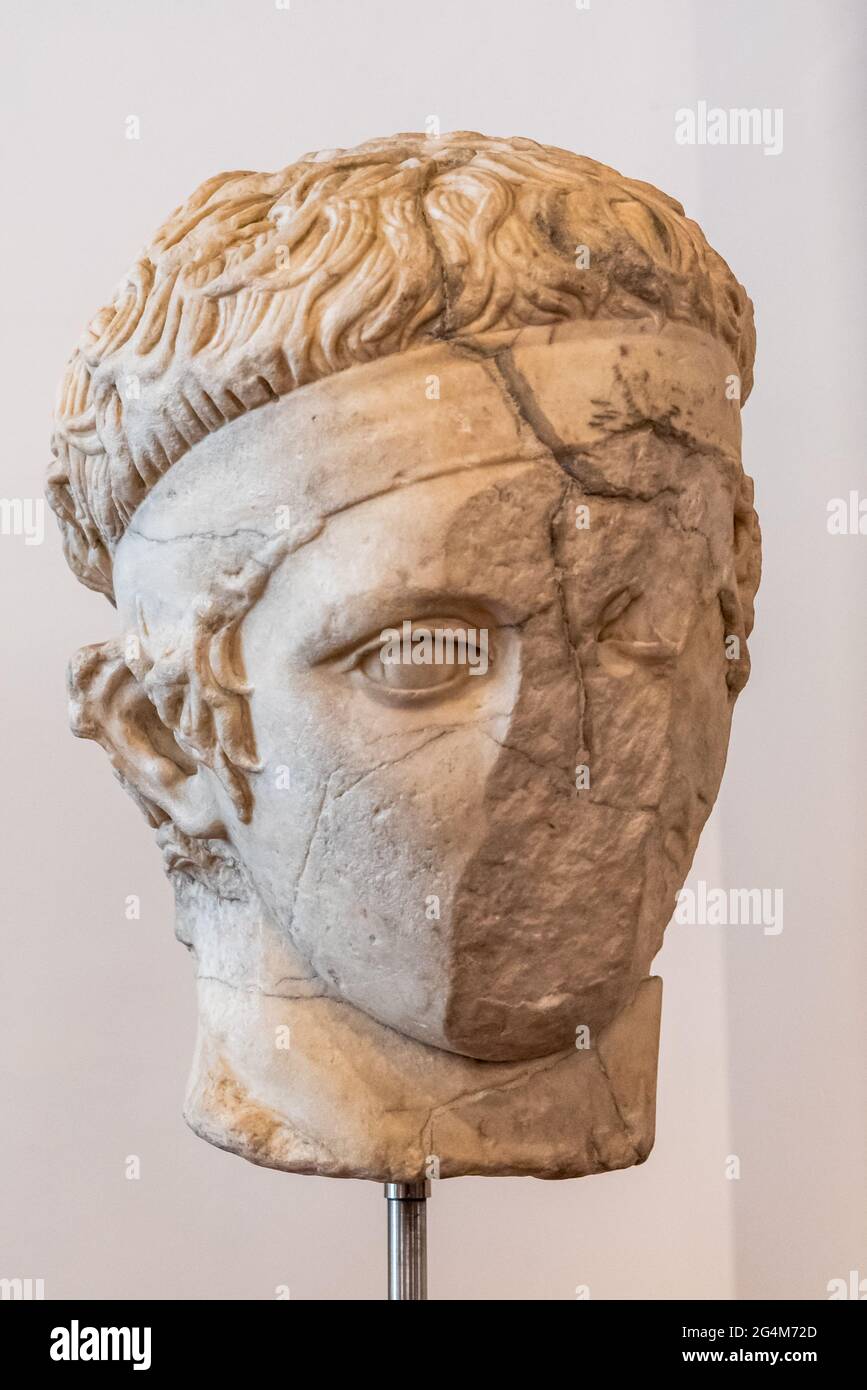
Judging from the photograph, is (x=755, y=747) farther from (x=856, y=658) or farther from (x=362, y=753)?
(x=362, y=753)

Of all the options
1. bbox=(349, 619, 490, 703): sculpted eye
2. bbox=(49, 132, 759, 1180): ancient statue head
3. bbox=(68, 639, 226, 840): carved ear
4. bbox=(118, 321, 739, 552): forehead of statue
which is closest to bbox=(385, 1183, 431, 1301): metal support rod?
bbox=(49, 132, 759, 1180): ancient statue head

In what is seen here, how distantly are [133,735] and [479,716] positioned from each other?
730 millimetres

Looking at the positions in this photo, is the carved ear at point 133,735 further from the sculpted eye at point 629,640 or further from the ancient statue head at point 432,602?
the sculpted eye at point 629,640

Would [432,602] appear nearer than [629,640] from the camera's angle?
Yes

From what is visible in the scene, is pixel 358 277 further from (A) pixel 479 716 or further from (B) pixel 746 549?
(B) pixel 746 549

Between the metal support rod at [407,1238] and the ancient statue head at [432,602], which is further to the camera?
the metal support rod at [407,1238]

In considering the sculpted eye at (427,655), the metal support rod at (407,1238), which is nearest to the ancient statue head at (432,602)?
the sculpted eye at (427,655)

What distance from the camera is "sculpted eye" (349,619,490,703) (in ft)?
9.68

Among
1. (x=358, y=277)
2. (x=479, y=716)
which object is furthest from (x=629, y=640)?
(x=358, y=277)

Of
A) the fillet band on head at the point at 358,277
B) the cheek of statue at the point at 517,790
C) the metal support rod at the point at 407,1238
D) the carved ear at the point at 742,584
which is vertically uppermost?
the fillet band on head at the point at 358,277

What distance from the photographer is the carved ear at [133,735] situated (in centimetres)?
335

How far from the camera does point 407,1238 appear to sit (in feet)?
11.1

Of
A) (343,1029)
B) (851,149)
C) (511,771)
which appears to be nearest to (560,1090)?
(343,1029)
